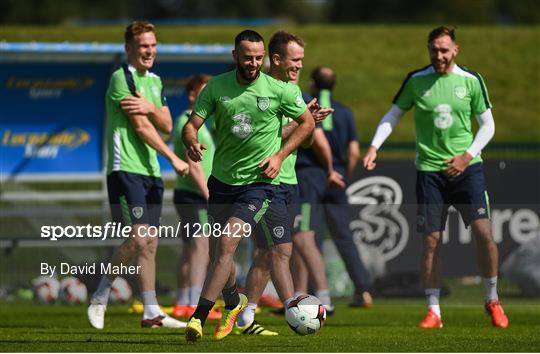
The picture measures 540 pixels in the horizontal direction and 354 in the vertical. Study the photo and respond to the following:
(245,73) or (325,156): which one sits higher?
(245,73)

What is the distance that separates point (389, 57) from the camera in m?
36.2

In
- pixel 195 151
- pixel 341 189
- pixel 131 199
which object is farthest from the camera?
pixel 341 189

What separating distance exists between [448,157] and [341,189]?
2.85 m

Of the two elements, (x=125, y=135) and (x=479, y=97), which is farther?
(x=479, y=97)

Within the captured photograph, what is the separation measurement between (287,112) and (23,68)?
9.28 metres

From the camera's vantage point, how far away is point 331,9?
68750 mm

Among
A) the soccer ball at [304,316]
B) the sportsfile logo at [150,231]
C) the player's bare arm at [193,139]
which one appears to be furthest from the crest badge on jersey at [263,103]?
the soccer ball at [304,316]

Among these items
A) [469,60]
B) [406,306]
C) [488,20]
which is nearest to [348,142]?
[406,306]

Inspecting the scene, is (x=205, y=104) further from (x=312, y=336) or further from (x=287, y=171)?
(x=312, y=336)

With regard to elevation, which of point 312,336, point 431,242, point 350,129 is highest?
point 350,129

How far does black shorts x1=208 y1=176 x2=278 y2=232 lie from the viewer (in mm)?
9844

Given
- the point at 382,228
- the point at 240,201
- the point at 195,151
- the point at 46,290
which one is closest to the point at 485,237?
the point at 240,201

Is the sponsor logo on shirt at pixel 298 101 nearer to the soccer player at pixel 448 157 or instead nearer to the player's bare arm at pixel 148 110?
the player's bare arm at pixel 148 110

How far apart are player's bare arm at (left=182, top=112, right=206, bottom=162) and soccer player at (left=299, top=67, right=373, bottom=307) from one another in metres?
4.53
